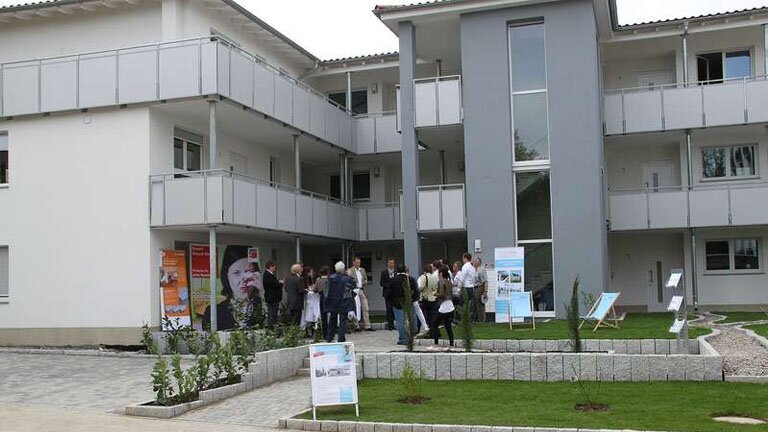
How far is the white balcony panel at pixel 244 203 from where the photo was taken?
66.2 ft

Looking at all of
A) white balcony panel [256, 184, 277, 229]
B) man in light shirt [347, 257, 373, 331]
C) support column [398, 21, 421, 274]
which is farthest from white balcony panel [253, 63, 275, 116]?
man in light shirt [347, 257, 373, 331]

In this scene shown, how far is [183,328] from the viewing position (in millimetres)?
17453

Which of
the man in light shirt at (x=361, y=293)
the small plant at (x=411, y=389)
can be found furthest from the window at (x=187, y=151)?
the small plant at (x=411, y=389)

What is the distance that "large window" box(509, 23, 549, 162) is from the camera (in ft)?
76.9

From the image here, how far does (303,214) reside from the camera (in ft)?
80.1

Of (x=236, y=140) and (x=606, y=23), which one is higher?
(x=606, y=23)

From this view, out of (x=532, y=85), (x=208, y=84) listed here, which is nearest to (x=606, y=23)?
(x=532, y=85)

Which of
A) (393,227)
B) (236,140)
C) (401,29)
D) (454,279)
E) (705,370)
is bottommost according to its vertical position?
(705,370)

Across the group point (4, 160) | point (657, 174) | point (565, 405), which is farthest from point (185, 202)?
point (657, 174)

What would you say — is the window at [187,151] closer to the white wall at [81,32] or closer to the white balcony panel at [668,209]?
the white wall at [81,32]

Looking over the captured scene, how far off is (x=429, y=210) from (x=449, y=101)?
10.8 feet

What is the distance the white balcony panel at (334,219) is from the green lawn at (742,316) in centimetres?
1175

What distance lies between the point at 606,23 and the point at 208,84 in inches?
497

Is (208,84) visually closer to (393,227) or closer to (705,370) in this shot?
(393,227)
